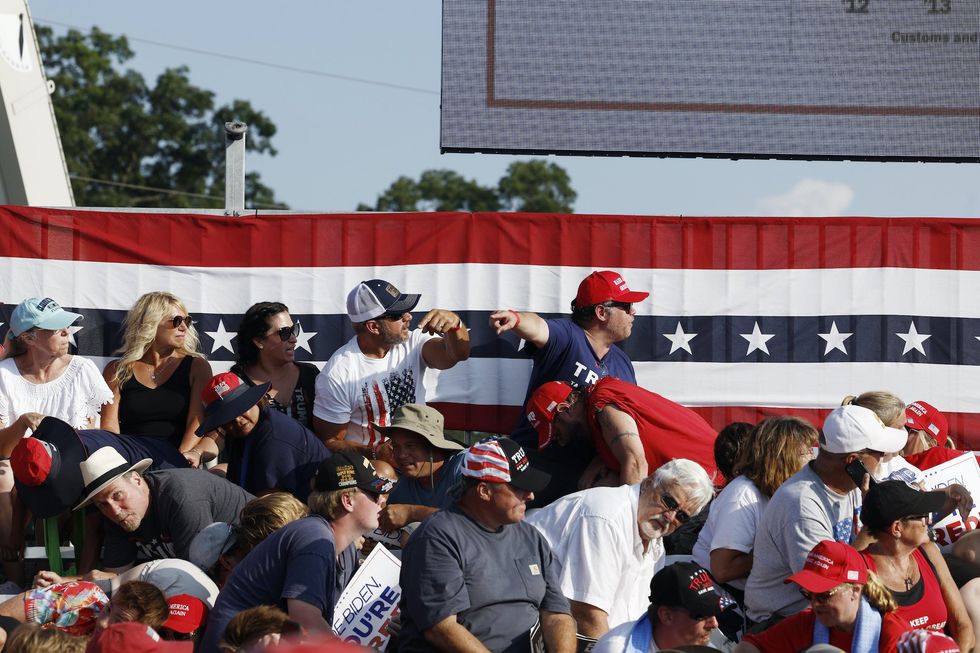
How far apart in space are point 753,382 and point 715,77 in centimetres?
176

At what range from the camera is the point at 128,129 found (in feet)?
111

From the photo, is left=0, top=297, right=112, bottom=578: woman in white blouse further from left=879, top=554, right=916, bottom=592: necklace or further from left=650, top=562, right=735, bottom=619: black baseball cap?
left=879, top=554, right=916, bottom=592: necklace

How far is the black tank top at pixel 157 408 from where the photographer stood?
21.0ft

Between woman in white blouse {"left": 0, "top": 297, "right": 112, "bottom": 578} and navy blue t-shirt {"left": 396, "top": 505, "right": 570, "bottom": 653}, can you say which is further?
woman in white blouse {"left": 0, "top": 297, "right": 112, "bottom": 578}

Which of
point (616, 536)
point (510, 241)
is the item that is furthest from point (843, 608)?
point (510, 241)

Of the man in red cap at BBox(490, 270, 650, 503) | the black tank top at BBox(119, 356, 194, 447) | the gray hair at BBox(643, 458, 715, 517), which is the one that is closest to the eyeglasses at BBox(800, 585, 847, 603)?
the gray hair at BBox(643, 458, 715, 517)

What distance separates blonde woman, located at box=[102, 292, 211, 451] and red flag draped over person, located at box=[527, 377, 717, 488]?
1.73m

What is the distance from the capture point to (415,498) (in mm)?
5719

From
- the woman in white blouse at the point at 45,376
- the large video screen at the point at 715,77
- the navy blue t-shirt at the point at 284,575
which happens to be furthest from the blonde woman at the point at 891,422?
the woman in white blouse at the point at 45,376

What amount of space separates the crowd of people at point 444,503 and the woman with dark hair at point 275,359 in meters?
0.01

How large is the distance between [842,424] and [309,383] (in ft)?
9.54

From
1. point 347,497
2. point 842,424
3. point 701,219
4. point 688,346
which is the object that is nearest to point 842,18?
point 701,219

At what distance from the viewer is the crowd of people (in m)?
4.39

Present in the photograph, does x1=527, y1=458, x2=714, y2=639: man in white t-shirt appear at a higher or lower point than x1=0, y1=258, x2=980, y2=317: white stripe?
lower
